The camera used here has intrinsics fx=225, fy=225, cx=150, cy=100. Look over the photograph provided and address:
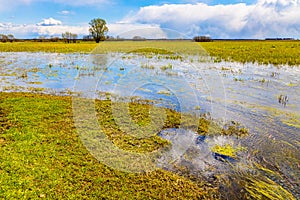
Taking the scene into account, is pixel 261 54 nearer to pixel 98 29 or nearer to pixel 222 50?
pixel 222 50

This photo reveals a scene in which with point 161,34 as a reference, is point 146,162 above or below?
below

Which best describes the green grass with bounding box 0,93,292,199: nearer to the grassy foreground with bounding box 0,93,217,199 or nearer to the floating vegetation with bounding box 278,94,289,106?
the grassy foreground with bounding box 0,93,217,199

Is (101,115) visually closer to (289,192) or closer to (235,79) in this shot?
(289,192)

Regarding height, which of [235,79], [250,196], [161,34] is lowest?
[250,196]

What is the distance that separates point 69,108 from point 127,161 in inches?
207

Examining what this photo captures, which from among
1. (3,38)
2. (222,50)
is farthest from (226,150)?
(3,38)

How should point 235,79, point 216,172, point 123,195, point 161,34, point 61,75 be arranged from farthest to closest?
1. point 61,75
2. point 235,79
3. point 161,34
4. point 216,172
5. point 123,195

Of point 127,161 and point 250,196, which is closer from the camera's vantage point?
point 250,196

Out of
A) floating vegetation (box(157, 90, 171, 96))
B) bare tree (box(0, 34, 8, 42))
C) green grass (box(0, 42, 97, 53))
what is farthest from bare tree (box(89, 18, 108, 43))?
floating vegetation (box(157, 90, 171, 96))

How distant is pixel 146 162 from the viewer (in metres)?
6.43

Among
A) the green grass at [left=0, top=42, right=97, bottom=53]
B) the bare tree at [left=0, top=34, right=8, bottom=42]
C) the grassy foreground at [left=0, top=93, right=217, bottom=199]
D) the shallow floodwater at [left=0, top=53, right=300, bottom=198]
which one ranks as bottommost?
the grassy foreground at [left=0, top=93, right=217, bottom=199]

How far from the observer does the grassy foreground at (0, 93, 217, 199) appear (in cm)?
509

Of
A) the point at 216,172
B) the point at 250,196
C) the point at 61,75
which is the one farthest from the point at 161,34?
the point at 61,75

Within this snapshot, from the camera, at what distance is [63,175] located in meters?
5.58
